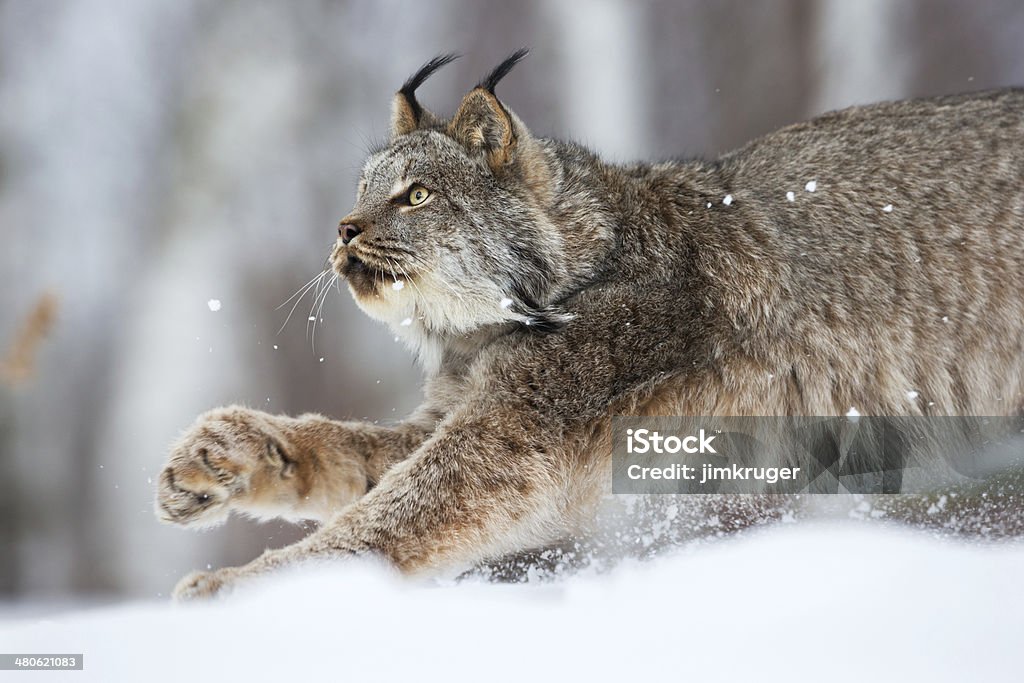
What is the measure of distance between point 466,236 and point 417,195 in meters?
0.22

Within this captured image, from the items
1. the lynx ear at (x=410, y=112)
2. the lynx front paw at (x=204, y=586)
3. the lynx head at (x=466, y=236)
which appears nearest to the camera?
the lynx front paw at (x=204, y=586)

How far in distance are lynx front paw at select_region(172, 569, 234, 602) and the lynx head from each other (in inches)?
33.5

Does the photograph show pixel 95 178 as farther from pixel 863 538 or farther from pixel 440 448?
pixel 863 538

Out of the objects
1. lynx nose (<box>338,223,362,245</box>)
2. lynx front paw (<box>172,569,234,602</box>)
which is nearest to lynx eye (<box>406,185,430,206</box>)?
lynx nose (<box>338,223,362,245</box>)

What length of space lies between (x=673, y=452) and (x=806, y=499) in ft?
1.39

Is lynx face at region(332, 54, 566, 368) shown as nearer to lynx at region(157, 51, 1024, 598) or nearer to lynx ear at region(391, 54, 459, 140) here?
lynx at region(157, 51, 1024, 598)

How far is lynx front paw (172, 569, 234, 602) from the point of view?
2088 millimetres

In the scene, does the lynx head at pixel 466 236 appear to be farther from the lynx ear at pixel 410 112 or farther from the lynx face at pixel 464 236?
the lynx ear at pixel 410 112

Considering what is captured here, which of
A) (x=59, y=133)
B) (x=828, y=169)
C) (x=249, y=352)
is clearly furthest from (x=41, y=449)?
(x=828, y=169)

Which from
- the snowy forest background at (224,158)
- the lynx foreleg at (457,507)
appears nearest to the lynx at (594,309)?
the lynx foreleg at (457,507)

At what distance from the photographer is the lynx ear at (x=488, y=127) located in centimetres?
256

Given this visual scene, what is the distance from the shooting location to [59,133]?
177 inches

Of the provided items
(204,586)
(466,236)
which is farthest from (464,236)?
(204,586)

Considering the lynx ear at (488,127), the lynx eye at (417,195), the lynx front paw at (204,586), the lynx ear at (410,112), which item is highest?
the lynx ear at (410,112)
